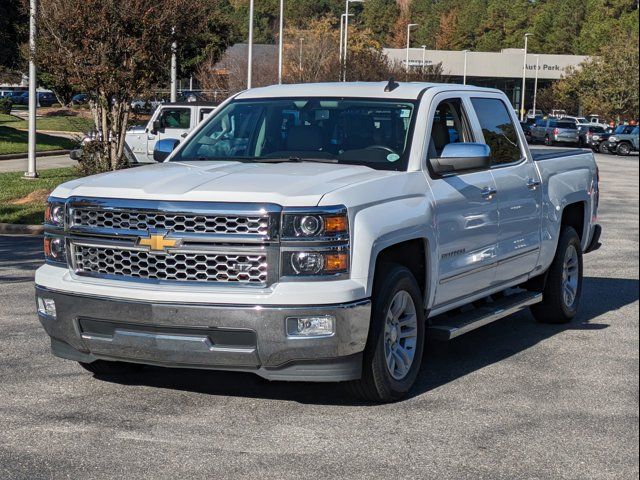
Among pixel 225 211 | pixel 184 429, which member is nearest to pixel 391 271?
pixel 225 211

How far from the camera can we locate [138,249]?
259 inches

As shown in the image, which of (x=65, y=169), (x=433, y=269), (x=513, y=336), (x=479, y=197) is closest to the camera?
(x=433, y=269)

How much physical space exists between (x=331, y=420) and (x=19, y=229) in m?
12.2

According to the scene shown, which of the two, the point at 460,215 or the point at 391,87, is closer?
the point at 460,215

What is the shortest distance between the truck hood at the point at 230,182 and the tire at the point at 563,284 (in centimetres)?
283

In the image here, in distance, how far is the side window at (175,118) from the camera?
26625 mm

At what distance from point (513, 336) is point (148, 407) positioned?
3614 mm

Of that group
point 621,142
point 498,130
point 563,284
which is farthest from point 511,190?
point 621,142

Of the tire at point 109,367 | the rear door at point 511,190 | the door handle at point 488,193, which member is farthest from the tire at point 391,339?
the tire at point 109,367

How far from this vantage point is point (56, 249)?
6.99 metres

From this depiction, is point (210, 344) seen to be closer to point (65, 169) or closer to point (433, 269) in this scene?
point (433, 269)

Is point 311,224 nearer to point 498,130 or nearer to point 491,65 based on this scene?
point 498,130

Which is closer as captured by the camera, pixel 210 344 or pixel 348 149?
pixel 210 344

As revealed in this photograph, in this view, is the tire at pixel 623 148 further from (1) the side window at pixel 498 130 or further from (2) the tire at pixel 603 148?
(1) the side window at pixel 498 130
